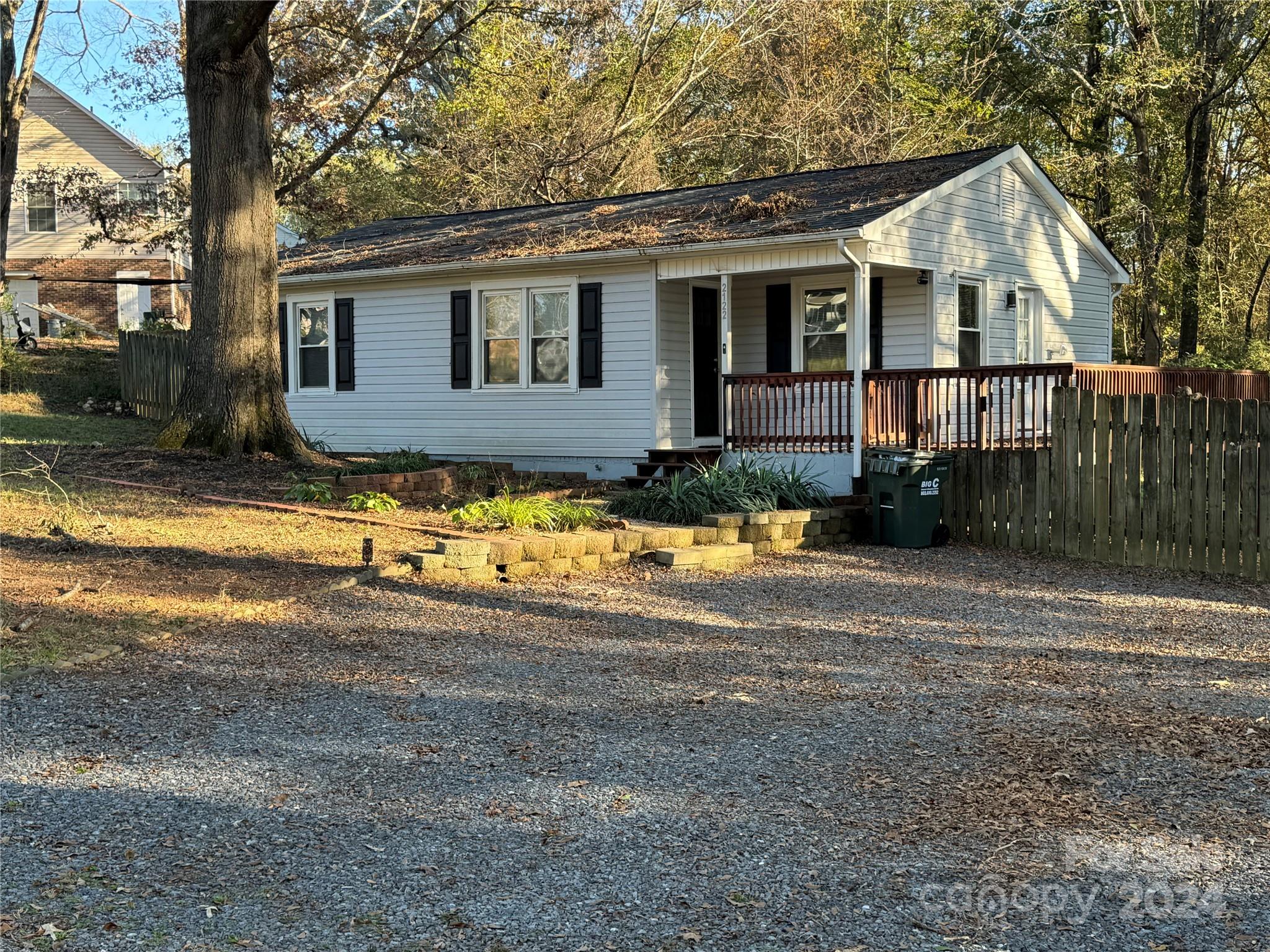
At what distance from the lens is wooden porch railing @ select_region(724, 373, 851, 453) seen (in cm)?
1482

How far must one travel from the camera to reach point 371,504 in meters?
11.7

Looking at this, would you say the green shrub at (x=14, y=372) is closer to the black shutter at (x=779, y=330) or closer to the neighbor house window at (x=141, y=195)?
the neighbor house window at (x=141, y=195)

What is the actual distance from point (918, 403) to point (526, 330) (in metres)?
6.11

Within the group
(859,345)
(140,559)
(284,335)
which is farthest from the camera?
(284,335)

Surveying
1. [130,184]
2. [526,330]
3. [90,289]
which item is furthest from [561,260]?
[90,289]

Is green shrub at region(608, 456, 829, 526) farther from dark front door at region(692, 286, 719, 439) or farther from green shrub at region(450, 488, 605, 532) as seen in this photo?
dark front door at region(692, 286, 719, 439)

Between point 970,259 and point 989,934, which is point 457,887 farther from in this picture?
point 970,259

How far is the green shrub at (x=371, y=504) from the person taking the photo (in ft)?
38.3

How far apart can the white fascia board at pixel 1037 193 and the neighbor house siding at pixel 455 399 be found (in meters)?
3.30

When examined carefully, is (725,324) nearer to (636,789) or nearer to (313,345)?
(313,345)

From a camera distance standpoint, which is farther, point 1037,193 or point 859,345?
point 1037,193

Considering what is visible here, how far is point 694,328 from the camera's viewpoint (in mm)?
17047

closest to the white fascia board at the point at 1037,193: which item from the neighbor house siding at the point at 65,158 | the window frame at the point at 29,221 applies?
the neighbor house siding at the point at 65,158

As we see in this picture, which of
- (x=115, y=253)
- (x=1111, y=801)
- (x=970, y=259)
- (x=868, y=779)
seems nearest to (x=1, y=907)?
(x=868, y=779)
